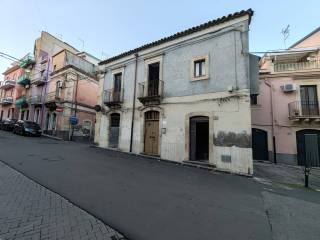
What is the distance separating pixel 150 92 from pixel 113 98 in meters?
3.43

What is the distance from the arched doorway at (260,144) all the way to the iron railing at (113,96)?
10.7 m

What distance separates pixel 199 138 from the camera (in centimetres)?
1027

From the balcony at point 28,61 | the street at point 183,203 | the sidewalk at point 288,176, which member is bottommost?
the sidewalk at point 288,176

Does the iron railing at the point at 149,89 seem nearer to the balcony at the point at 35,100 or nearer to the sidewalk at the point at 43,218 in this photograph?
the sidewalk at the point at 43,218

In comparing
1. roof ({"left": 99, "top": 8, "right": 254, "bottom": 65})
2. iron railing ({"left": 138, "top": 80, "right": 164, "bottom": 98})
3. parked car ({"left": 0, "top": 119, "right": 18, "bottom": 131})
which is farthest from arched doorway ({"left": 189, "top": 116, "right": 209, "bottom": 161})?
parked car ({"left": 0, "top": 119, "right": 18, "bottom": 131})

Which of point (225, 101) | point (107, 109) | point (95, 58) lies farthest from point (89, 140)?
point (225, 101)

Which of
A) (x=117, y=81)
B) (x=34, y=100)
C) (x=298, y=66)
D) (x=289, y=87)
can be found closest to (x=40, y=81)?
(x=34, y=100)

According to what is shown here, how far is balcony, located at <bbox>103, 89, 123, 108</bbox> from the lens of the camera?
13.0m

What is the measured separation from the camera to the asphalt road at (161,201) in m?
3.18

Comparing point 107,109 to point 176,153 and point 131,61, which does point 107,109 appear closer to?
point 131,61

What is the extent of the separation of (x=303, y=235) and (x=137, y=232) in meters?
3.02

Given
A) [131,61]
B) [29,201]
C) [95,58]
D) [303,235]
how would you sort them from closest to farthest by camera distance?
[303,235] → [29,201] → [131,61] → [95,58]

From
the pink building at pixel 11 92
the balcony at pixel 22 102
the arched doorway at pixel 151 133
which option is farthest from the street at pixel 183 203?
the pink building at pixel 11 92

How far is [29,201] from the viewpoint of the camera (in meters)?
3.88
